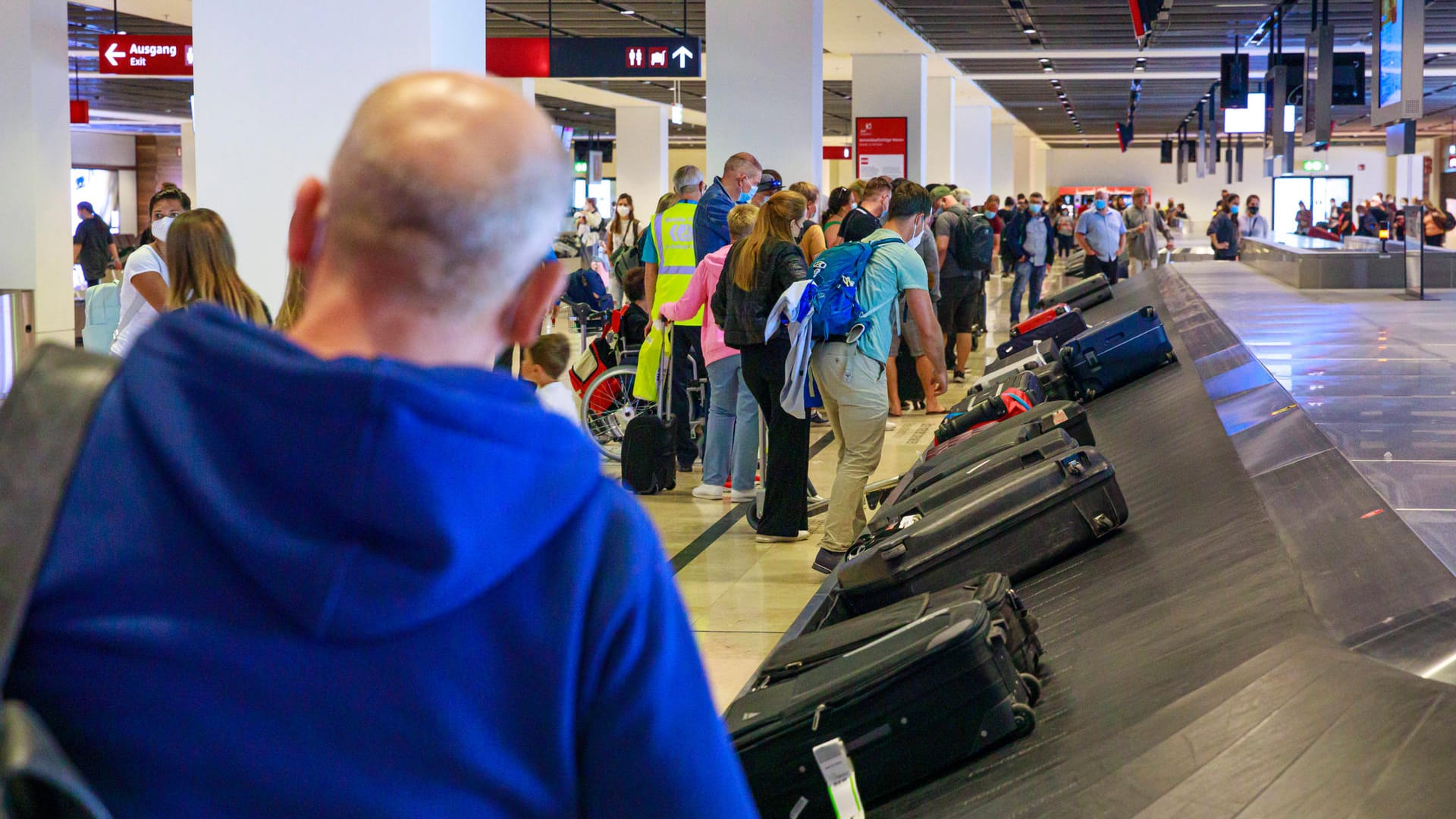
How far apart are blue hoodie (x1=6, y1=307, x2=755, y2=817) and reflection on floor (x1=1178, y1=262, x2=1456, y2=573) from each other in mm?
2565

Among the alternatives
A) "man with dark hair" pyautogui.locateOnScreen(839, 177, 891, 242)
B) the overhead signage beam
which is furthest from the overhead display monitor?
the overhead signage beam

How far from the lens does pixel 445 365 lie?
95cm

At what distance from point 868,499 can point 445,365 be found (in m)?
5.48

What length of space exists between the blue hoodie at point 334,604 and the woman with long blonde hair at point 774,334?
5.08 m

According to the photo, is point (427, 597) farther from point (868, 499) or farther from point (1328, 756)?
point (868, 499)

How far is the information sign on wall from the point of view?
61.7ft

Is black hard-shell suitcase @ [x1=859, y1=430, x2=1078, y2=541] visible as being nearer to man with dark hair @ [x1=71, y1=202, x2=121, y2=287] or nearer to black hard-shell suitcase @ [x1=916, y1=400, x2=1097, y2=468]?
black hard-shell suitcase @ [x1=916, y1=400, x2=1097, y2=468]

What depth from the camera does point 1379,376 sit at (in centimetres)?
600

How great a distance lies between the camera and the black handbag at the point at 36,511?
811 millimetres

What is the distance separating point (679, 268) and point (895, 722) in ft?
17.3

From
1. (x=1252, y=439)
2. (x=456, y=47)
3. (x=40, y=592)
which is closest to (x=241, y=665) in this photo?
(x=40, y=592)

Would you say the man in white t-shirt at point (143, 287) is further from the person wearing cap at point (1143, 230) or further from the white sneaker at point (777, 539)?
the person wearing cap at point (1143, 230)

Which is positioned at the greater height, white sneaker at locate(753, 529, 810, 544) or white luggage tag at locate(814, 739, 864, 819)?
white luggage tag at locate(814, 739, 864, 819)

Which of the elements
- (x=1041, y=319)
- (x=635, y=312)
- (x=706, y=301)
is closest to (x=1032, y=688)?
(x=706, y=301)
